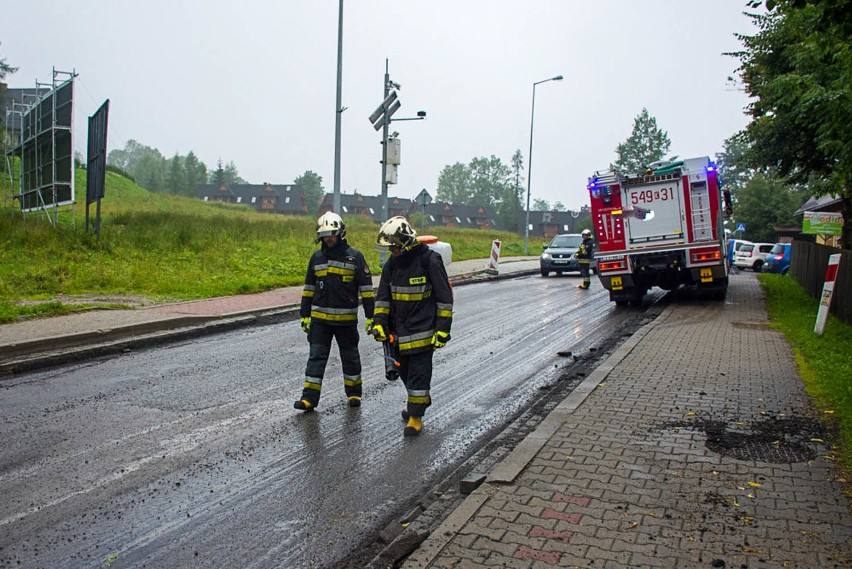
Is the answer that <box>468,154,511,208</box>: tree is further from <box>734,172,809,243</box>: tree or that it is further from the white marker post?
the white marker post

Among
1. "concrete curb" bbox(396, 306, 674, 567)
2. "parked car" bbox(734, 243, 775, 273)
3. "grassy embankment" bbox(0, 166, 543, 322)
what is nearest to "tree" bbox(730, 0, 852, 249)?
"concrete curb" bbox(396, 306, 674, 567)

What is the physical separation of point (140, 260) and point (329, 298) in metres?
13.4

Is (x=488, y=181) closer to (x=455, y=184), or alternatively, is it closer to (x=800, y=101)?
(x=455, y=184)

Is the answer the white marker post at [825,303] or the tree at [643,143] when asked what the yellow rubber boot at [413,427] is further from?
the tree at [643,143]

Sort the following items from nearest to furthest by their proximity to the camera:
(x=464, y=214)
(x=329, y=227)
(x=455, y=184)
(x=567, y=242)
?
(x=329, y=227), (x=567, y=242), (x=464, y=214), (x=455, y=184)

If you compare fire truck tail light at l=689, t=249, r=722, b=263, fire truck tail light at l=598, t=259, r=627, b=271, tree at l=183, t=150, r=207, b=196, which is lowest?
fire truck tail light at l=598, t=259, r=627, b=271

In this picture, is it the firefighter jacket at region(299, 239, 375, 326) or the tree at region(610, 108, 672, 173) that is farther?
the tree at region(610, 108, 672, 173)

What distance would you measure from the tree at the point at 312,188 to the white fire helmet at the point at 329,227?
12441 cm

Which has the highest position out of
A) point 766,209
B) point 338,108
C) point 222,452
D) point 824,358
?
point 766,209

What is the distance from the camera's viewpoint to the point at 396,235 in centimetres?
593

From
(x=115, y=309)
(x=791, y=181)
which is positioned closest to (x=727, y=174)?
(x=791, y=181)

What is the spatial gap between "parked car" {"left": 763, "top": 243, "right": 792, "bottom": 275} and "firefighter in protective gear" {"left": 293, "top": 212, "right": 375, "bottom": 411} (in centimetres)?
3308

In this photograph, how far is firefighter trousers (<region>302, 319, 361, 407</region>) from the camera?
662cm

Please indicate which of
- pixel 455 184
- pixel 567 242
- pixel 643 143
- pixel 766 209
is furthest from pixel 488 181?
pixel 567 242
